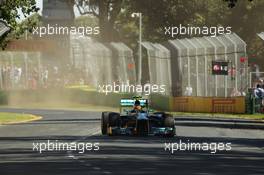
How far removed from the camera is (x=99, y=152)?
22.6m

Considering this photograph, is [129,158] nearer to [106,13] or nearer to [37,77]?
[37,77]

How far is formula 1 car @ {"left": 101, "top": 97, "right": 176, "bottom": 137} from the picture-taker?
2897 cm

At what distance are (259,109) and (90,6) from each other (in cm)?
4407

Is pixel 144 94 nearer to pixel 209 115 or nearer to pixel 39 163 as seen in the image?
pixel 209 115

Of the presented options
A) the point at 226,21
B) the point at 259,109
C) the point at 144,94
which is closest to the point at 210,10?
the point at 226,21

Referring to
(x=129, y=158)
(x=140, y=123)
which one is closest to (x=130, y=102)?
(x=140, y=123)

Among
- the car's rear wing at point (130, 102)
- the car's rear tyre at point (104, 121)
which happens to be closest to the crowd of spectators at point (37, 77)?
the car's rear tyre at point (104, 121)

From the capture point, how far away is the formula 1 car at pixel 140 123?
95.0ft

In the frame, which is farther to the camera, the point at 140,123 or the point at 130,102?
the point at 130,102

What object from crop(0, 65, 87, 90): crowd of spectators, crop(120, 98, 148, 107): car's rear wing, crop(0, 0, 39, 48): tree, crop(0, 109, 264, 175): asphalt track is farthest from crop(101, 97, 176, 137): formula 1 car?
crop(0, 65, 87, 90): crowd of spectators

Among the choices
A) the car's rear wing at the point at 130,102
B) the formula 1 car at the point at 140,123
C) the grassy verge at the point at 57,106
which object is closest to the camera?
the formula 1 car at the point at 140,123

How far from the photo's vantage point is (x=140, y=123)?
1146 inches

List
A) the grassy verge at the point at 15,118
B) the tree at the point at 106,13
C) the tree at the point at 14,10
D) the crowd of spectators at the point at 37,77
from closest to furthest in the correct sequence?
1. the tree at the point at 14,10
2. the grassy verge at the point at 15,118
3. the crowd of spectators at the point at 37,77
4. the tree at the point at 106,13

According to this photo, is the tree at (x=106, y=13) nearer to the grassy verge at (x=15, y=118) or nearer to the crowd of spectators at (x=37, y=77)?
the crowd of spectators at (x=37, y=77)
